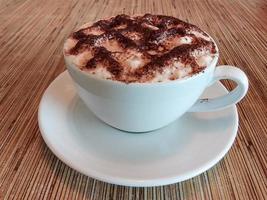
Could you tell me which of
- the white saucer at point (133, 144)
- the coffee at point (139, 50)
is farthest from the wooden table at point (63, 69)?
the coffee at point (139, 50)

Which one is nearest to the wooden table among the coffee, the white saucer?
the white saucer

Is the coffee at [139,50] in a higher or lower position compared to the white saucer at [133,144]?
higher

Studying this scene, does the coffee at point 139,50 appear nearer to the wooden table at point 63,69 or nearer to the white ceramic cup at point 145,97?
the white ceramic cup at point 145,97

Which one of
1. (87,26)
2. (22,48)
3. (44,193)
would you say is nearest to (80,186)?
(44,193)

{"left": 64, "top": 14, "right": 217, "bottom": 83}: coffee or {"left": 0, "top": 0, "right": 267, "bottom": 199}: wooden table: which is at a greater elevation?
{"left": 64, "top": 14, "right": 217, "bottom": 83}: coffee

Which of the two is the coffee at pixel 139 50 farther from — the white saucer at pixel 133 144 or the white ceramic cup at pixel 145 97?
the white saucer at pixel 133 144

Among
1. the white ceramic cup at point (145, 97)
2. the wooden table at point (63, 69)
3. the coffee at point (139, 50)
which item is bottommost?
the wooden table at point (63, 69)

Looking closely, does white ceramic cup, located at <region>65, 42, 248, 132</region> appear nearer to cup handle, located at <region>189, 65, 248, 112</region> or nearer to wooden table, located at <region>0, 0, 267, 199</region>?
cup handle, located at <region>189, 65, 248, 112</region>


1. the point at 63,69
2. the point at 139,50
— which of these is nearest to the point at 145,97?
the point at 139,50
